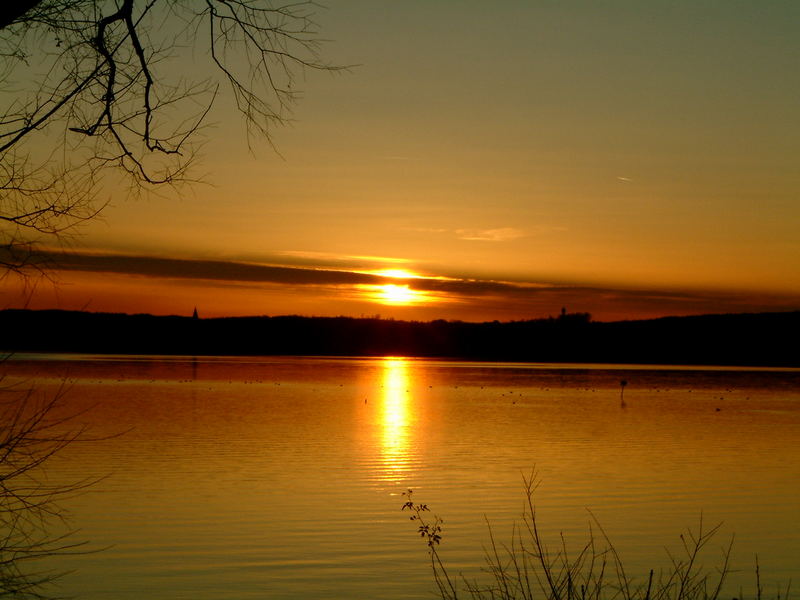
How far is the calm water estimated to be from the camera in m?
10.9

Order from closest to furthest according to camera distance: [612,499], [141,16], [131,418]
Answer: [141,16] < [612,499] < [131,418]

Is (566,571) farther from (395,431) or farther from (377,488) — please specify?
(395,431)

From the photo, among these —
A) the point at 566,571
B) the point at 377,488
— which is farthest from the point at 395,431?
the point at 566,571

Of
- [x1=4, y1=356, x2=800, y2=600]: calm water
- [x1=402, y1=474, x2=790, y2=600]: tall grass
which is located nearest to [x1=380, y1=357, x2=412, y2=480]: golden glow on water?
[x1=4, y1=356, x2=800, y2=600]: calm water

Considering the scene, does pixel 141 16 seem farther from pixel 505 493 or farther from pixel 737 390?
pixel 737 390

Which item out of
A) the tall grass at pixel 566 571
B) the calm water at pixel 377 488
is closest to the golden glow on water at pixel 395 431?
the calm water at pixel 377 488

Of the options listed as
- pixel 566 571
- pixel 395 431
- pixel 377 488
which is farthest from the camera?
pixel 395 431

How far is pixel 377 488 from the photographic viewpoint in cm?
1611

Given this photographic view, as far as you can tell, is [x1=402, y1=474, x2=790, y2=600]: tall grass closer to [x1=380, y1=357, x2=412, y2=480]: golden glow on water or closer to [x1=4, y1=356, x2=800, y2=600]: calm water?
[x1=4, y1=356, x2=800, y2=600]: calm water

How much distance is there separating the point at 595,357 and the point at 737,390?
66.1 metres

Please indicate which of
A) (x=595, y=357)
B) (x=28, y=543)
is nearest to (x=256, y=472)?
(x=28, y=543)

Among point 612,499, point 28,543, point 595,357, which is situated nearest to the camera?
point 28,543

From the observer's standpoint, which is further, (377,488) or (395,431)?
(395,431)

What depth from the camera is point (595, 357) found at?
372 ft
